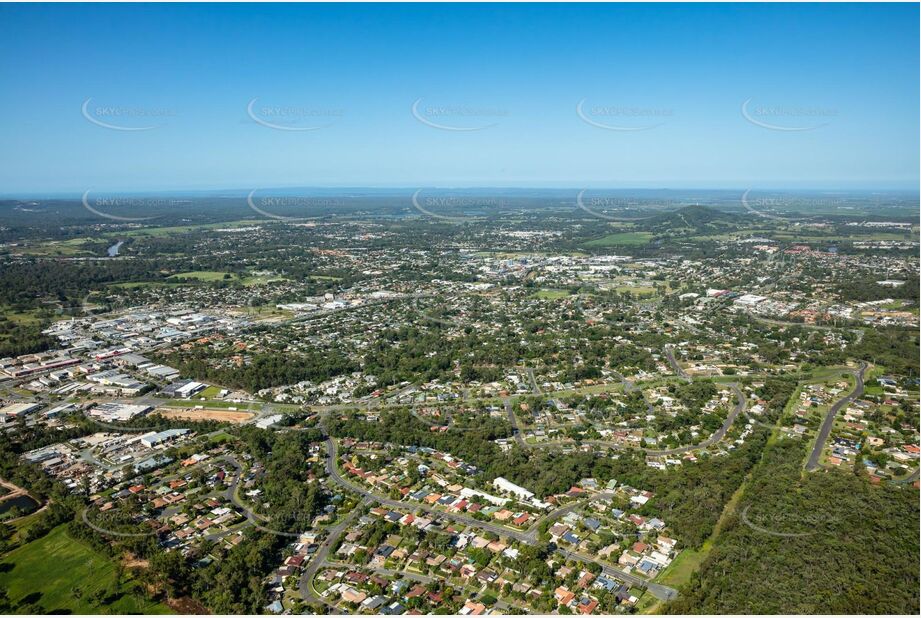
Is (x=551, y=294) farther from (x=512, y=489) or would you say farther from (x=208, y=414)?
(x=512, y=489)

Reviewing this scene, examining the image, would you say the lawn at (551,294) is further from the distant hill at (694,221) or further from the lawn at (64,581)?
the distant hill at (694,221)

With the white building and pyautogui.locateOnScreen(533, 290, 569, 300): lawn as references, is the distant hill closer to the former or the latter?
pyautogui.locateOnScreen(533, 290, 569, 300): lawn

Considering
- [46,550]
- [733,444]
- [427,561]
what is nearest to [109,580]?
[46,550]

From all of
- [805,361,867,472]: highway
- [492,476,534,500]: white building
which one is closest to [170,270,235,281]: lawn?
→ [492,476,534,500]: white building

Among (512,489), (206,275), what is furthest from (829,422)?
(206,275)

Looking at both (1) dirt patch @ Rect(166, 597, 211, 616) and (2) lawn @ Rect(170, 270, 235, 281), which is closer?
(1) dirt patch @ Rect(166, 597, 211, 616)

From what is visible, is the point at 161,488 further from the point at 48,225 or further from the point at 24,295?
the point at 48,225
